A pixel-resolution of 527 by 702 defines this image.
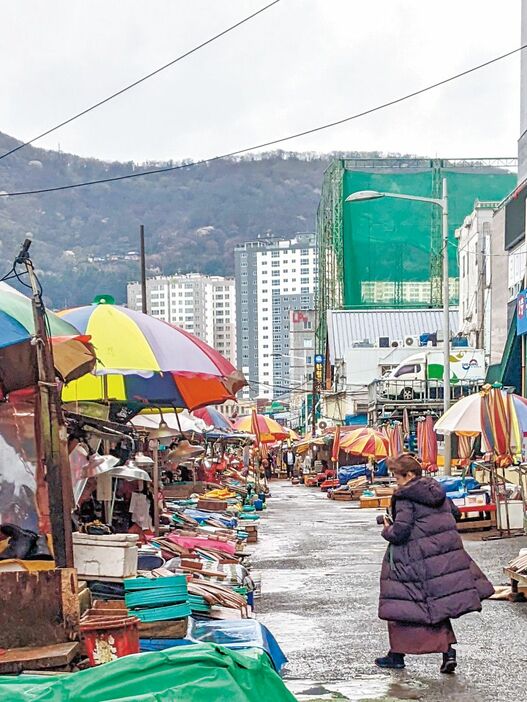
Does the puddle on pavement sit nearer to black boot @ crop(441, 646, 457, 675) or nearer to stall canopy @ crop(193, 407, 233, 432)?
black boot @ crop(441, 646, 457, 675)

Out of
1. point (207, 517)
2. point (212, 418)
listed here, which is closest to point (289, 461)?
point (212, 418)

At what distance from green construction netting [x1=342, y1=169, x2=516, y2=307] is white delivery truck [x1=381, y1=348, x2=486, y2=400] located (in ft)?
77.8

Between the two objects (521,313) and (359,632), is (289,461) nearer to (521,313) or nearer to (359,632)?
(521,313)

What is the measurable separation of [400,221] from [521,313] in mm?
38219

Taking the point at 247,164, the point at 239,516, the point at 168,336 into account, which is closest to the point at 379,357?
the point at 239,516

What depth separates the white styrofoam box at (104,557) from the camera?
7.57 metres

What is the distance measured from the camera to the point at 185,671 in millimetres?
4387

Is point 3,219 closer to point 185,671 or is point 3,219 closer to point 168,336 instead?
point 168,336

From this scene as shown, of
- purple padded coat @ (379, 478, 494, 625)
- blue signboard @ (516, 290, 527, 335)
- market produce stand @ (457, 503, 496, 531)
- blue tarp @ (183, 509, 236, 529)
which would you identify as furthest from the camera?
blue signboard @ (516, 290, 527, 335)

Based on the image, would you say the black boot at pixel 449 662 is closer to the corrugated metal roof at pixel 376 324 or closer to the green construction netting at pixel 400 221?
the green construction netting at pixel 400 221

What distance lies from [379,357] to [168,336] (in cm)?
5669

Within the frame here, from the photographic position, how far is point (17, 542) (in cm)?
691

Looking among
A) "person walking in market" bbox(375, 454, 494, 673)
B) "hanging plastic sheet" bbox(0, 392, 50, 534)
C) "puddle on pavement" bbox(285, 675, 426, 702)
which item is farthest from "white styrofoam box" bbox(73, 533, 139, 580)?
Answer: "person walking in market" bbox(375, 454, 494, 673)

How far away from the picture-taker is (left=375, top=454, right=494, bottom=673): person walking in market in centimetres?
834
